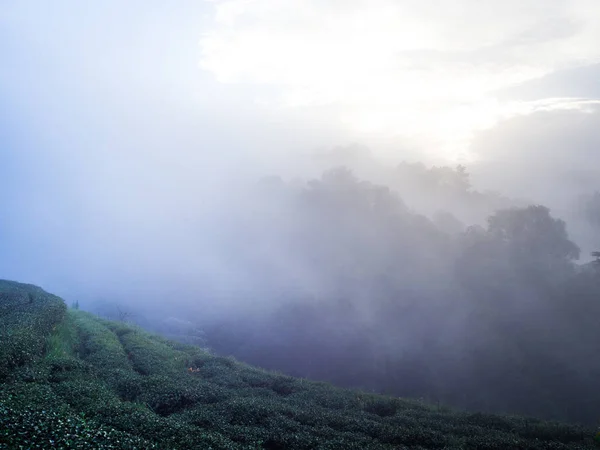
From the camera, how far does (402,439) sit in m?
21.8

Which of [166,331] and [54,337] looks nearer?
[54,337]

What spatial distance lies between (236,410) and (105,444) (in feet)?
35.8

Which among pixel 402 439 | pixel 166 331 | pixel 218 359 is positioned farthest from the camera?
pixel 166 331

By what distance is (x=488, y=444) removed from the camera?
21.9 meters

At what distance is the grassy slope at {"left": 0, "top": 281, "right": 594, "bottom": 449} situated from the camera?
14996mm

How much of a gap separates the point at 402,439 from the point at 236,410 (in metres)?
9.46

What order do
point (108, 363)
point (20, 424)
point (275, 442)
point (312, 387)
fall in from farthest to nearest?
point (312, 387), point (108, 363), point (275, 442), point (20, 424)

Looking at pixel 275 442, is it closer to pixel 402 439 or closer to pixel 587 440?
pixel 402 439

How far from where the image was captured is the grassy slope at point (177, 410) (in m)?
15.0

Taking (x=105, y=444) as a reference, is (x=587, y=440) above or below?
above

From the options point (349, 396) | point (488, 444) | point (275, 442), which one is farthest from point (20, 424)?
point (349, 396)

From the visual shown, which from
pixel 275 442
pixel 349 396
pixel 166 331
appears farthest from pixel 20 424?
pixel 166 331

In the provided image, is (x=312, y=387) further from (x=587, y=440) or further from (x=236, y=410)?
(x=587, y=440)

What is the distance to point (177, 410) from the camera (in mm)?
24156
